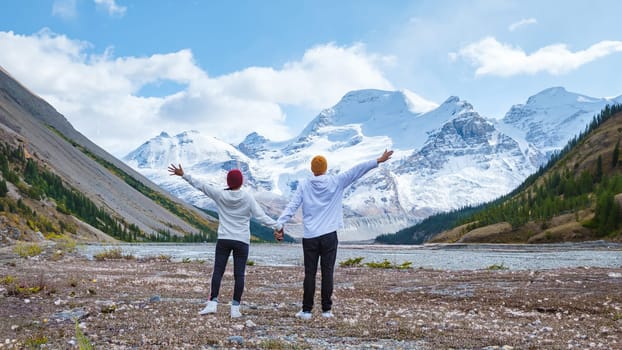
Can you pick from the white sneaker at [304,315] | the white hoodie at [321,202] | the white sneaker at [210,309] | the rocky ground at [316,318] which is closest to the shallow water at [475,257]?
the rocky ground at [316,318]

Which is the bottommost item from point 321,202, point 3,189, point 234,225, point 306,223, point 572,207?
point 234,225

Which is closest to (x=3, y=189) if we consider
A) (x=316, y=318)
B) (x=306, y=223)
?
(x=306, y=223)

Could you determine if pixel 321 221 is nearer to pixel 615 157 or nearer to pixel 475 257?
pixel 475 257

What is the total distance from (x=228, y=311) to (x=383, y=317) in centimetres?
370

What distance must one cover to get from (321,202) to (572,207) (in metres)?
138

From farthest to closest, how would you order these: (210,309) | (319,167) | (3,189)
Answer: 1. (3,189)
2. (319,167)
3. (210,309)

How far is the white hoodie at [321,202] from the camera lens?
13.6m

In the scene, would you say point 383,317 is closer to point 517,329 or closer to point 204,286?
point 517,329

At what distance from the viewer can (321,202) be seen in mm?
13922

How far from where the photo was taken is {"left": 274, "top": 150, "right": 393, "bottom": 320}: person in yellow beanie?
1344cm

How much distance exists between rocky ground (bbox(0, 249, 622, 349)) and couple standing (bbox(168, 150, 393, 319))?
0.79 metres

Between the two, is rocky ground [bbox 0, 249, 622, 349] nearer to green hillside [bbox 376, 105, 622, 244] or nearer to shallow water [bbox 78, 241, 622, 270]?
shallow water [bbox 78, 241, 622, 270]

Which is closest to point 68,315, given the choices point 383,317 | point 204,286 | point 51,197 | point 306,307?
point 306,307

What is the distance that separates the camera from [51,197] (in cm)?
15088
